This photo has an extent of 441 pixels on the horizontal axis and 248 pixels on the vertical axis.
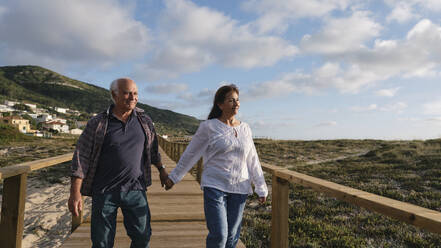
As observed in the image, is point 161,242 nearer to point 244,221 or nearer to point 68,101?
point 244,221

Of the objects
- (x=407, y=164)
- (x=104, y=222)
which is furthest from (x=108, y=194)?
(x=407, y=164)

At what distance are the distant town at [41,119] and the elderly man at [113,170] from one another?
75.8m

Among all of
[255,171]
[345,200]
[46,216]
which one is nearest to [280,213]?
[255,171]

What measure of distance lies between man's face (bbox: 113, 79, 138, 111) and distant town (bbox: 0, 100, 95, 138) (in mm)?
75812

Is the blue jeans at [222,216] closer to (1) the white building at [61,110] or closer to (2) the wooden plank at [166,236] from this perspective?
(2) the wooden plank at [166,236]

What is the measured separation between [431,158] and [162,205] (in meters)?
12.4

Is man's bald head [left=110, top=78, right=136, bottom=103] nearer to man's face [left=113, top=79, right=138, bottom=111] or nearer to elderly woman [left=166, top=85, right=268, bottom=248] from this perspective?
man's face [left=113, top=79, right=138, bottom=111]

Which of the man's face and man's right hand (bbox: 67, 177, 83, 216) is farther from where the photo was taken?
the man's face

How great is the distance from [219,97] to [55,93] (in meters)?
176

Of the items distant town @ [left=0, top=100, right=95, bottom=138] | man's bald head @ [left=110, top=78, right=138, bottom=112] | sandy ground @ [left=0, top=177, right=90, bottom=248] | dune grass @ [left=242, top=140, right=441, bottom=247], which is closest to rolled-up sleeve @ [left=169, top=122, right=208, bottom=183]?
man's bald head @ [left=110, top=78, right=138, bottom=112]

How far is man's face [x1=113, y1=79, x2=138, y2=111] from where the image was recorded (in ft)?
7.04

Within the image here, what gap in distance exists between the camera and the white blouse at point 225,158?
222cm

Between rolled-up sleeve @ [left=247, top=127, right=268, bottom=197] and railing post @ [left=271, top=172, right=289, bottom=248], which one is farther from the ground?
rolled-up sleeve @ [left=247, top=127, right=268, bottom=197]

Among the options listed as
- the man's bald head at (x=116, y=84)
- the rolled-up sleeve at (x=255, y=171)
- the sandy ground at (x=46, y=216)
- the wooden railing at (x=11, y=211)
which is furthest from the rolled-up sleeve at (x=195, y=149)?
the sandy ground at (x=46, y=216)
